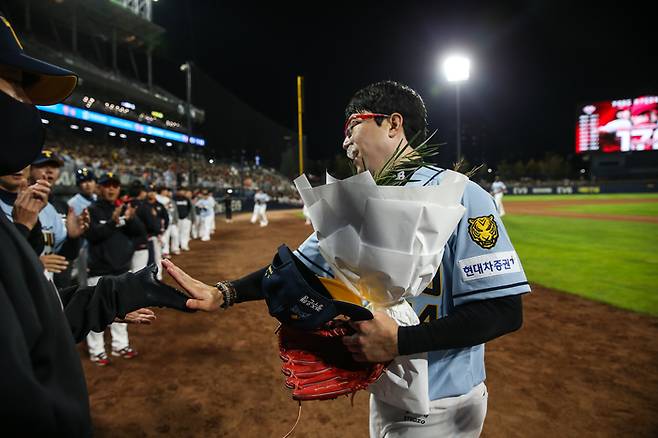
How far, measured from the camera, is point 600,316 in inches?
218

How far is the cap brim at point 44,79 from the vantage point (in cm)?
104

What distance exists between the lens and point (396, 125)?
1.76m

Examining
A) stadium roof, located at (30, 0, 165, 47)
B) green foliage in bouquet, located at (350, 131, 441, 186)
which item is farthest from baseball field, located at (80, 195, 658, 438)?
stadium roof, located at (30, 0, 165, 47)

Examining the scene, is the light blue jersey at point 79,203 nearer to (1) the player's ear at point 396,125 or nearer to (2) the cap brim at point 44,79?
(2) the cap brim at point 44,79

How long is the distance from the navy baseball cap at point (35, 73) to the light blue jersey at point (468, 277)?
1.30 metres

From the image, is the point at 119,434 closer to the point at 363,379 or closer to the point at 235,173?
the point at 363,379

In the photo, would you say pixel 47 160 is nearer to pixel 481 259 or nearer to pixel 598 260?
pixel 481 259

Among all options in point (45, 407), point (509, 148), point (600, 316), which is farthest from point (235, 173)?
point (509, 148)

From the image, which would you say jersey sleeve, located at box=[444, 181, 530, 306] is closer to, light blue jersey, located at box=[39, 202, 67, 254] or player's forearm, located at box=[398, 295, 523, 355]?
player's forearm, located at box=[398, 295, 523, 355]

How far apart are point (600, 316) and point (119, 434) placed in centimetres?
623

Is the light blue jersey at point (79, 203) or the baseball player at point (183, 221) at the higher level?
the light blue jersey at point (79, 203)

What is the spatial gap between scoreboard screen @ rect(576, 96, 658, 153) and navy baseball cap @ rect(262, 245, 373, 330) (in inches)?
2293

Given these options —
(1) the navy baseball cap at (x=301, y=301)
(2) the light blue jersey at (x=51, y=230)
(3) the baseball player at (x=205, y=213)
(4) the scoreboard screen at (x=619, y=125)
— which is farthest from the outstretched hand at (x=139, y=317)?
(4) the scoreboard screen at (x=619, y=125)

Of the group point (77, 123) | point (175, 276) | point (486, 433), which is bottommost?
point (486, 433)
